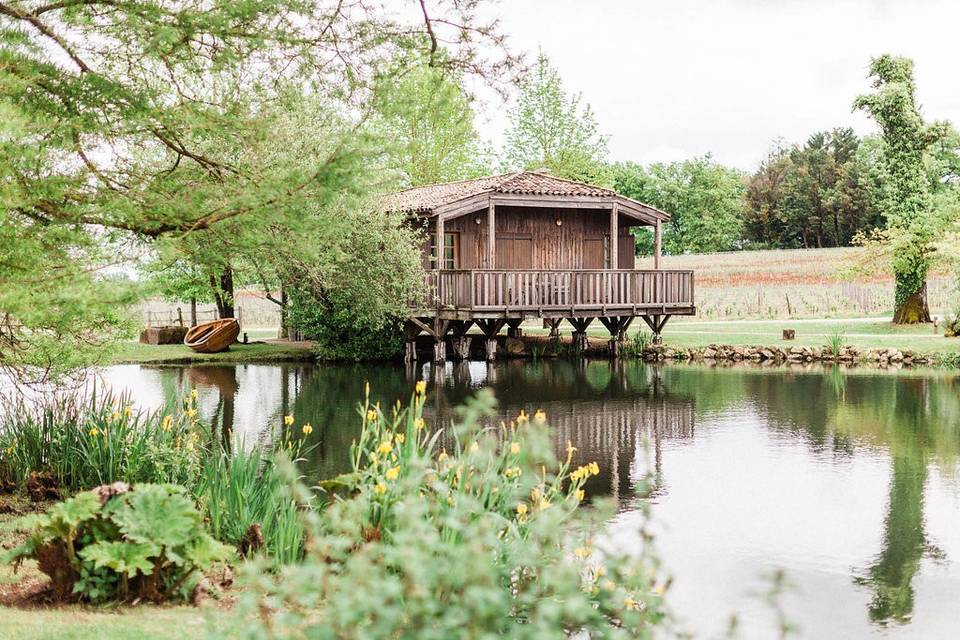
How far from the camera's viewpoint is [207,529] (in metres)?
7.18

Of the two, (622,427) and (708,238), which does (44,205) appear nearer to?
(622,427)

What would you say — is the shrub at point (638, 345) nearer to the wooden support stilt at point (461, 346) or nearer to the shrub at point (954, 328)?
the wooden support stilt at point (461, 346)

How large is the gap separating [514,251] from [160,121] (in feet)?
68.8

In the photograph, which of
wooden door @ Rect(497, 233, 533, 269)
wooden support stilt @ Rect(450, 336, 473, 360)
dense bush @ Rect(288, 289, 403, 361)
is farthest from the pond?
wooden door @ Rect(497, 233, 533, 269)

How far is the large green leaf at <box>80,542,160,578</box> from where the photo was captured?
5.49 meters

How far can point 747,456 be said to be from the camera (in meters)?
12.8

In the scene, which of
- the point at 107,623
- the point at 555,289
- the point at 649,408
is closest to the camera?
the point at 107,623

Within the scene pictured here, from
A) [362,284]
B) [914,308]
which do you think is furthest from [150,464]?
[914,308]

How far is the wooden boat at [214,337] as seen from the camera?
2845 centimetres

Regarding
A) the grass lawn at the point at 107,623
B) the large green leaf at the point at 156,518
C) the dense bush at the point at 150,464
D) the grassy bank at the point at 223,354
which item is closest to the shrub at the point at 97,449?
the dense bush at the point at 150,464

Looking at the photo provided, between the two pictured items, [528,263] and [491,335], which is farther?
[528,263]

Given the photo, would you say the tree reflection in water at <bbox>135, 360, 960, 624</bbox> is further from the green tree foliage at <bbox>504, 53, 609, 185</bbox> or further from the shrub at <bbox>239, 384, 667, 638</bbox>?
the green tree foliage at <bbox>504, 53, 609, 185</bbox>

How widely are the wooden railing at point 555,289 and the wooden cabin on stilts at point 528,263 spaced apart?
25 mm

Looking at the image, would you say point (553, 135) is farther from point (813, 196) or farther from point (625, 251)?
point (813, 196)
